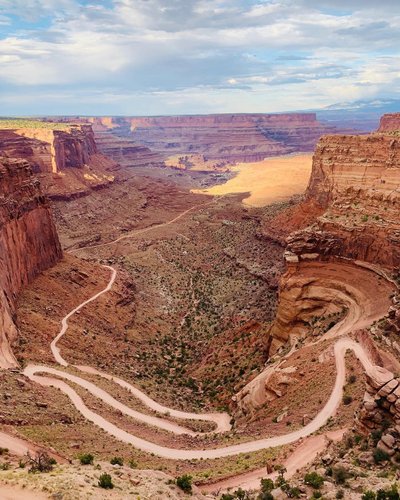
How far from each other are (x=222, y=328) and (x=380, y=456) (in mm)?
41521

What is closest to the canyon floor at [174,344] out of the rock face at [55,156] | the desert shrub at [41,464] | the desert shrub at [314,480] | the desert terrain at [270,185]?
the desert shrub at [41,464]

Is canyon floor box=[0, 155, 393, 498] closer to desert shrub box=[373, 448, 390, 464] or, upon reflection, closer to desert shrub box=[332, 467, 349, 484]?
desert shrub box=[373, 448, 390, 464]

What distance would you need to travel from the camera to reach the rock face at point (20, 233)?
50.6 m

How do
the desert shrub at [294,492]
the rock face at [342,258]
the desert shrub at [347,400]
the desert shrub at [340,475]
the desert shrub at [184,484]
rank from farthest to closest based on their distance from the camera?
the rock face at [342,258]
the desert shrub at [347,400]
the desert shrub at [184,484]
the desert shrub at [340,475]
the desert shrub at [294,492]

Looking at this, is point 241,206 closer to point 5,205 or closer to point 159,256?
point 159,256

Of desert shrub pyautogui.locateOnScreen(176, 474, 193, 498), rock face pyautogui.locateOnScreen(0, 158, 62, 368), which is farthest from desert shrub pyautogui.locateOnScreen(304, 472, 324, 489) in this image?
rock face pyautogui.locateOnScreen(0, 158, 62, 368)

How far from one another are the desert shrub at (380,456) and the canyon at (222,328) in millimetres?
244

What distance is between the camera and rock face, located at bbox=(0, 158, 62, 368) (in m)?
50.6

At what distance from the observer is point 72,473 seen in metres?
A: 19.5

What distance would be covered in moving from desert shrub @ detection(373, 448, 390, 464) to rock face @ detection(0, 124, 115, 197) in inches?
3977

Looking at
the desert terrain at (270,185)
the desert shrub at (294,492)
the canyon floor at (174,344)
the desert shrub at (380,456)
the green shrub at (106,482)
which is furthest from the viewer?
the desert terrain at (270,185)

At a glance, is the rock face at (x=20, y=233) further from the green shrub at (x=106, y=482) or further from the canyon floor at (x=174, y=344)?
the green shrub at (x=106, y=482)

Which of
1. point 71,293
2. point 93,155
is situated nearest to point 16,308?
point 71,293

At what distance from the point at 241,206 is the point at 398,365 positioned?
105m
